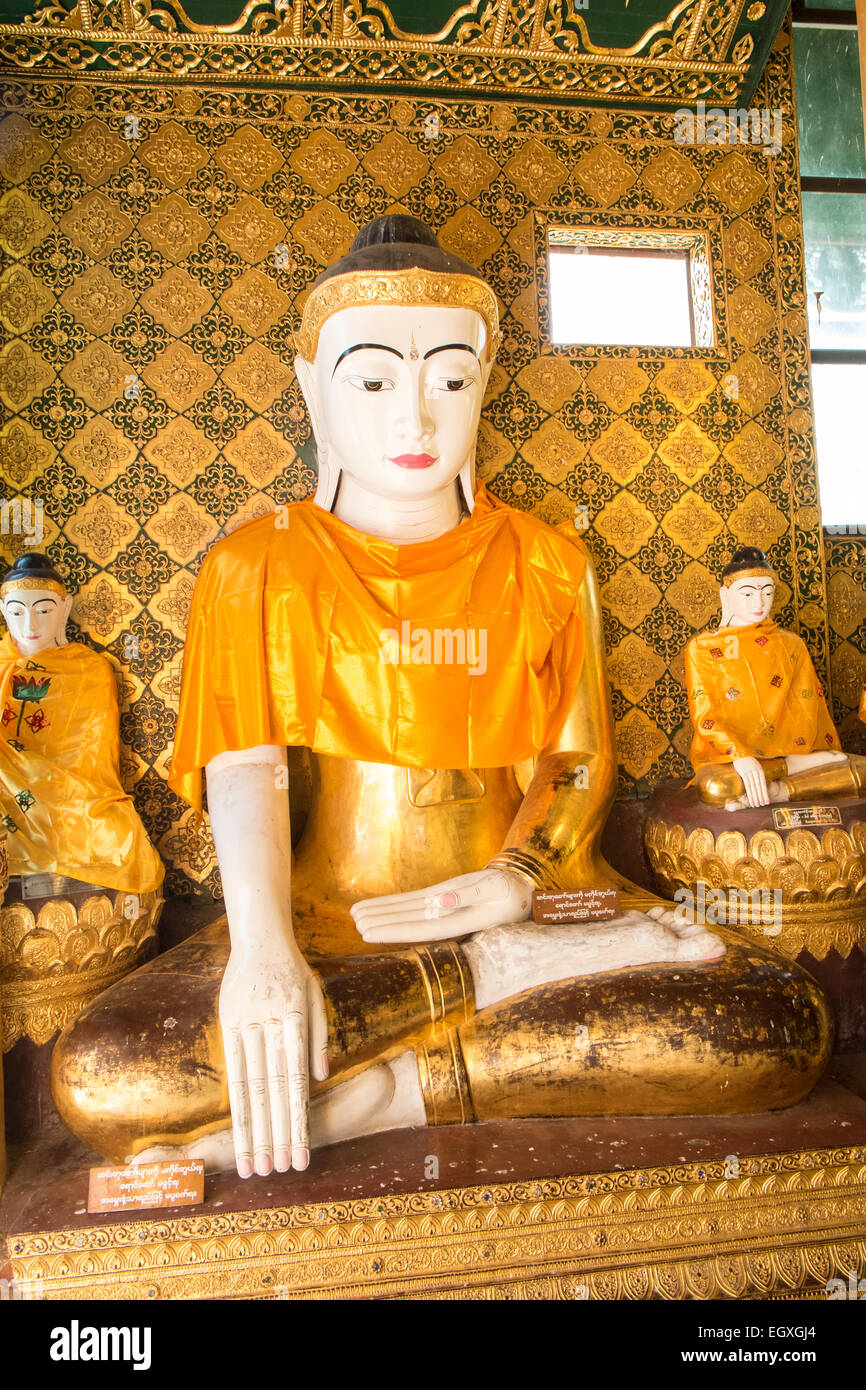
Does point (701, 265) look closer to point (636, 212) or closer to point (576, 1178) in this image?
point (636, 212)

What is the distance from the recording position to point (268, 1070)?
7.52ft

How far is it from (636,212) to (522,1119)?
353 cm

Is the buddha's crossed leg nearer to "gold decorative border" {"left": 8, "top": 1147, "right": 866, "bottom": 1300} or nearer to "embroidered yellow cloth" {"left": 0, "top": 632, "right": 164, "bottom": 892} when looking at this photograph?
"gold decorative border" {"left": 8, "top": 1147, "right": 866, "bottom": 1300}

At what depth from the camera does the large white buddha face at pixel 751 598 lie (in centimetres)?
356

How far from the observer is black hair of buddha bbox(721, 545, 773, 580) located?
357cm

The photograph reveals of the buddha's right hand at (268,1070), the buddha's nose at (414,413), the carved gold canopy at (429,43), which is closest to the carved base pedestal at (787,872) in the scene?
the buddha's right hand at (268,1070)

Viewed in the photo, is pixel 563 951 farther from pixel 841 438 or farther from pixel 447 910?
pixel 841 438

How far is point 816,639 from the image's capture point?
4.07m

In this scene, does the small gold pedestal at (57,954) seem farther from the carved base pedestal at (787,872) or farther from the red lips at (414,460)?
the carved base pedestal at (787,872)

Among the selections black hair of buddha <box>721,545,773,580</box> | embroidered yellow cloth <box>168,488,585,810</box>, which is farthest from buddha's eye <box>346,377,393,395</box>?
black hair of buddha <box>721,545,773,580</box>

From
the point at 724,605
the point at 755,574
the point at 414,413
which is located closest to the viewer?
the point at 414,413

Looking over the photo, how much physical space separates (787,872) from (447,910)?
43.6 inches

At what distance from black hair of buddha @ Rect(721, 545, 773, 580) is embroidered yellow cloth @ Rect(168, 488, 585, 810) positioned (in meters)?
0.71

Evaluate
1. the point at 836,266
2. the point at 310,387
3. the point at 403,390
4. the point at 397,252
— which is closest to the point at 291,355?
the point at 310,387
